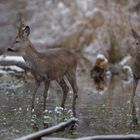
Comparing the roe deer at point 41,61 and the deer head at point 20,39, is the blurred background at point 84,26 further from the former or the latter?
the deer head at point 20,39

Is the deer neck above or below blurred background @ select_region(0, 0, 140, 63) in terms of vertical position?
below

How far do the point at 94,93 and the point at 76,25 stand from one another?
1327 centimetres

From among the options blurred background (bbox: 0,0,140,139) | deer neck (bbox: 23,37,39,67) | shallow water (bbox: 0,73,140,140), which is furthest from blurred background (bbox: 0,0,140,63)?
deer neck (bbox: 23,37,39,67)

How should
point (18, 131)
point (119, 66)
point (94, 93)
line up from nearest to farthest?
point (18, 131) < point (94, 93) < point (119, 66)

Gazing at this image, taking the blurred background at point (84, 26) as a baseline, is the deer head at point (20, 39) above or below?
below

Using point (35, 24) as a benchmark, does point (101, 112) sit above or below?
below

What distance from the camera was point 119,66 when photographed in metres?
29.2

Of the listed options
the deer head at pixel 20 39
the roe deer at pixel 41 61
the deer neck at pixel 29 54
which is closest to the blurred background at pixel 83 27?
the roe deer at pixel 41 61

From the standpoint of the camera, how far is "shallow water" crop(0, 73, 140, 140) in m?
11.0

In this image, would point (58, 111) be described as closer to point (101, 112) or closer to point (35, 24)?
point (101, 112)

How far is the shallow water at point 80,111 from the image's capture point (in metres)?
11.0

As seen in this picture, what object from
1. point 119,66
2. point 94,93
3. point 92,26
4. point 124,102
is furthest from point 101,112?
point 92,26

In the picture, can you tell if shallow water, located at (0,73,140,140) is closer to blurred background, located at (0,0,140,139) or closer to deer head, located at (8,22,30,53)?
deer head, located at (8,22,30,53)

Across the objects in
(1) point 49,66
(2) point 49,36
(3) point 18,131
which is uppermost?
(2) point 49,36
